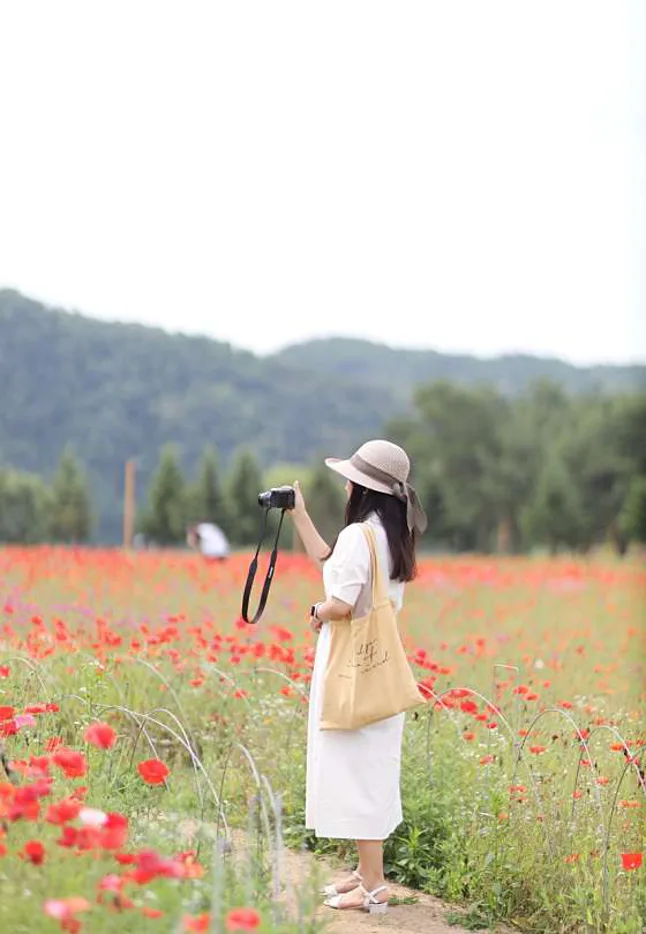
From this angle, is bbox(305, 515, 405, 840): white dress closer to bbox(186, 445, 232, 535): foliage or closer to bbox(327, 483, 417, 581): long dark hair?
bbox(327, 483, 417, 581): long dark hair

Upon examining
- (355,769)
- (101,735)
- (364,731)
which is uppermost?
(101,735)

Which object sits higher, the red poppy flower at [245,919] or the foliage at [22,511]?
the red poppy flower at [245,919]

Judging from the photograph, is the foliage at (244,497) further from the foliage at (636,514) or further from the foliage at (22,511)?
the foliage at (636,514)

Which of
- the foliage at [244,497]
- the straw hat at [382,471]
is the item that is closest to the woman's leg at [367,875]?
the straw hat at [382,471]

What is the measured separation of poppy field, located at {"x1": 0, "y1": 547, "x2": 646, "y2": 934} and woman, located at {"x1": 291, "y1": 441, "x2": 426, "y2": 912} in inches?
10.5

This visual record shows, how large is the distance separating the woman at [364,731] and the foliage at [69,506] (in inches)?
1888

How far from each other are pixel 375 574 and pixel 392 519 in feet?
0.67

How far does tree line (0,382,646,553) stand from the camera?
4453 cm

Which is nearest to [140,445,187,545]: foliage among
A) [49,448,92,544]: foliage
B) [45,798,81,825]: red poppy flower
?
[49,448,92,544]: foliage

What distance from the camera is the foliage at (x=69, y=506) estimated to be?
5162cm

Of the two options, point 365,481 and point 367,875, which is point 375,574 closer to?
point 365,481

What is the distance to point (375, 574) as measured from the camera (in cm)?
394

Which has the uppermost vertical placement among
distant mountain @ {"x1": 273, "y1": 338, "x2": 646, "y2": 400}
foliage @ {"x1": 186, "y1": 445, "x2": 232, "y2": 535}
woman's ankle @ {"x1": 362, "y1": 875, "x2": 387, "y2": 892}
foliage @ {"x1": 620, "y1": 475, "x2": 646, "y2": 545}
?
distant mountain @ {"x1": 273, "y1": 338, "x2": 646, "y2": 400}

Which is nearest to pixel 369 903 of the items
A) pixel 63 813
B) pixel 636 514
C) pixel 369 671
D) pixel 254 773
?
pixel 369 671
